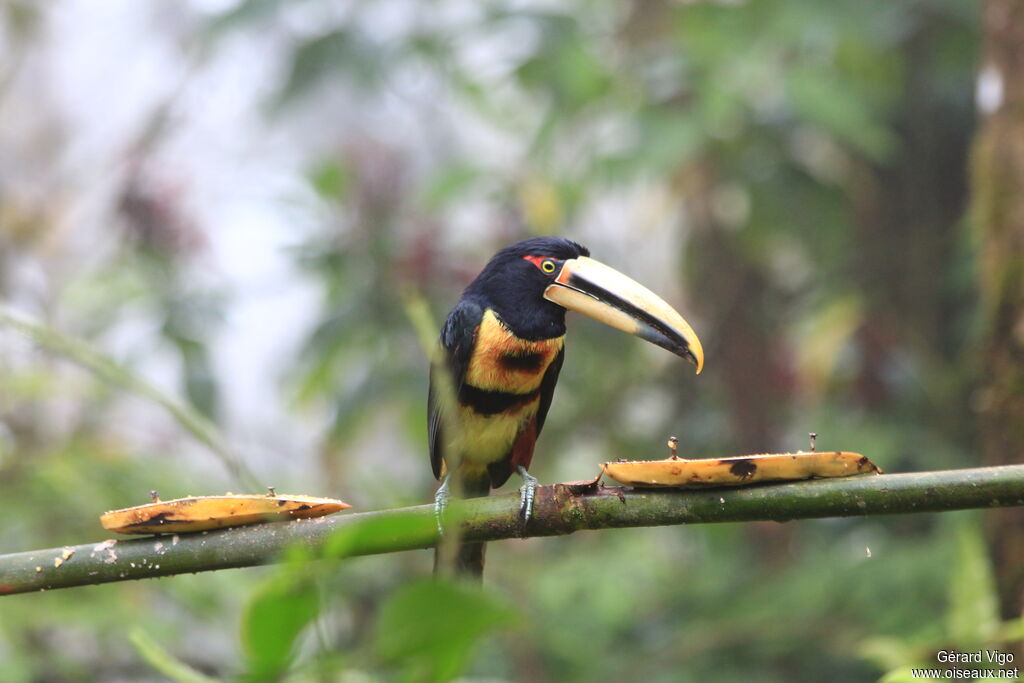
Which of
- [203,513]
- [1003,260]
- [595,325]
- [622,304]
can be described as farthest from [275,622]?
[595,325]

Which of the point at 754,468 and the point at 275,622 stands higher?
the point at 754,468

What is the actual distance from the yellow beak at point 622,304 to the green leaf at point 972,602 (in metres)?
0.86

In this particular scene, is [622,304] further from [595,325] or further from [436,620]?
[595,325]

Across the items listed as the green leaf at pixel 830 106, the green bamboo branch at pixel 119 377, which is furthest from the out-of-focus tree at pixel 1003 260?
the green bamboo branch at pixel 119 377

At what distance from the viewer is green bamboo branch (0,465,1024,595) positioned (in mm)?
1144

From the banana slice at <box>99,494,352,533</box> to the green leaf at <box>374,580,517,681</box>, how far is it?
0.68 meters

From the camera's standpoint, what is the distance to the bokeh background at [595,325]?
3410 millimetres

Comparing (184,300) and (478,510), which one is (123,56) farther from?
(478,510)

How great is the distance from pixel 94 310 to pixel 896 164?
3414 mm

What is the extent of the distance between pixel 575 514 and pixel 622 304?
0.61m

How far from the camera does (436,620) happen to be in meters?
0.55

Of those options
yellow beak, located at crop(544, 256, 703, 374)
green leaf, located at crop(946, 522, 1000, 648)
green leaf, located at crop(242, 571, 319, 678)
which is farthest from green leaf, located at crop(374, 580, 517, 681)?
green leaf, located at crop(946, 522, 1000, 648)

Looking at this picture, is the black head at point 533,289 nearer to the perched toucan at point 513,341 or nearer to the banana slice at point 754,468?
the perched toucan at point 513,341

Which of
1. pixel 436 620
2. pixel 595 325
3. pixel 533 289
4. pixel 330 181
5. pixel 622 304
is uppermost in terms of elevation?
pixel 330 181
